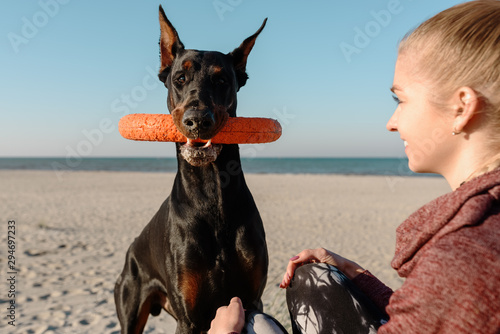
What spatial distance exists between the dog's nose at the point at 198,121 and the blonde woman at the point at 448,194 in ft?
3.46

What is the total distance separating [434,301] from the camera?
3.57 ft

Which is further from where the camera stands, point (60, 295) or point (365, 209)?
point (365, 209)

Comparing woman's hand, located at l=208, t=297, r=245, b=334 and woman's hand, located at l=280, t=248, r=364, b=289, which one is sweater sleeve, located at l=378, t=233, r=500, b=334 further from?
woman's hand, located at l=280, t=248, r=364, b=289

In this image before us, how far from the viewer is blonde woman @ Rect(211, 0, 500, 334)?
105cm

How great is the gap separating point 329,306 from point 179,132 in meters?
1.39

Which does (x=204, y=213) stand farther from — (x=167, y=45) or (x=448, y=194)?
(x=448, y=194)

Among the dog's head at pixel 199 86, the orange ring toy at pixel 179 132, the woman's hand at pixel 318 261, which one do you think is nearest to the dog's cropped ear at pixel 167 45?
the dog's head at pixel 199 86

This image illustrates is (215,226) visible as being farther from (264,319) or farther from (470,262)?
(470,262)

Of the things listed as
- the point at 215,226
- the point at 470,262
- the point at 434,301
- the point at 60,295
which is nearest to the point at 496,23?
the point at 470,262

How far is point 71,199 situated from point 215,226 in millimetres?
13297

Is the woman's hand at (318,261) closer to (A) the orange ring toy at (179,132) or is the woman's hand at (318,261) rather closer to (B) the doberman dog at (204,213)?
(B) the doberman dog at (204,213)

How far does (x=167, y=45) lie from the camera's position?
10.1 ft

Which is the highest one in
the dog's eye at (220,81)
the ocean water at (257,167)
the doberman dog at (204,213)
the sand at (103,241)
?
the dog's eye at (220,81)

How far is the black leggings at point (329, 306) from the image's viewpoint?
67.1 inches
